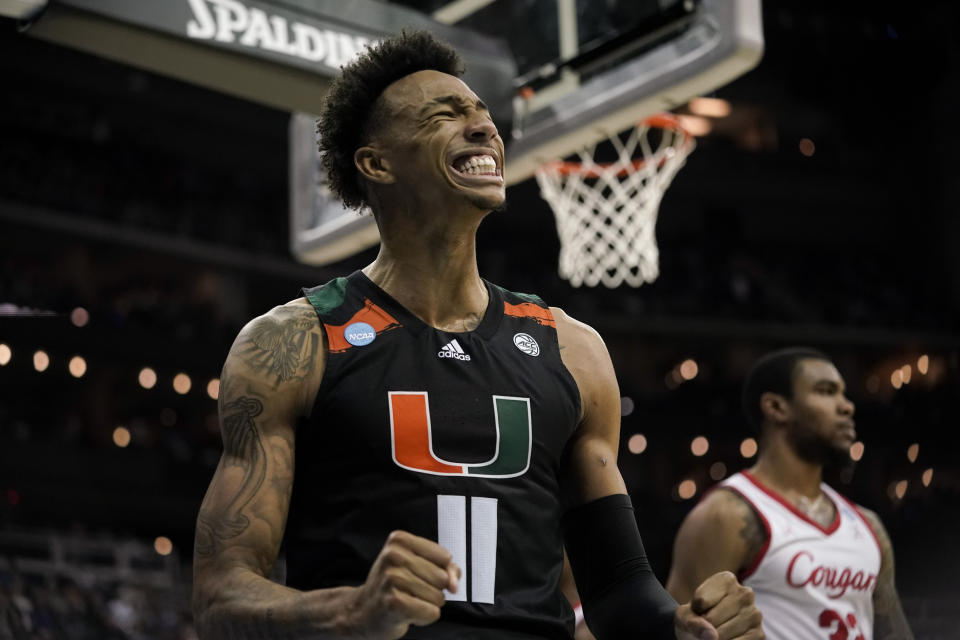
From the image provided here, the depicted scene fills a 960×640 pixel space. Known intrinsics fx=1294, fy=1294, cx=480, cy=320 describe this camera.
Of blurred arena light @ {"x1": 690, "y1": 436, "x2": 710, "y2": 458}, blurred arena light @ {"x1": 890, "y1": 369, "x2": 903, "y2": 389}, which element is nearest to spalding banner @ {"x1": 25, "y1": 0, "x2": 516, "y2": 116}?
blurred arena light @ {"x1": 690, "y1": 436, "x2": 710, "y2": 458}

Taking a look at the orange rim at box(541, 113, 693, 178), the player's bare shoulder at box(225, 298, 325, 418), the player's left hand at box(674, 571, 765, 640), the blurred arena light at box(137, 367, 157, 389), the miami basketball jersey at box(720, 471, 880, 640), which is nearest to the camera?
the player's left hand at box(674, 571, 765, 640)

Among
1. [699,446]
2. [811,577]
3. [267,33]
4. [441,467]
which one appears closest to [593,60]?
[267,33]

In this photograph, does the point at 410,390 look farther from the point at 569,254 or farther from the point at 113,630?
the point at 113,630

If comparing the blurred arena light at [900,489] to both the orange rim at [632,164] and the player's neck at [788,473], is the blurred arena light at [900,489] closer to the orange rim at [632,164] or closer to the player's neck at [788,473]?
the orange rim at [632,164]

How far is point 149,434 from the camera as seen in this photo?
20.4 m

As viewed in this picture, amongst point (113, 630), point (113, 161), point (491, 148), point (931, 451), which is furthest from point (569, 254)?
point (113, 161)

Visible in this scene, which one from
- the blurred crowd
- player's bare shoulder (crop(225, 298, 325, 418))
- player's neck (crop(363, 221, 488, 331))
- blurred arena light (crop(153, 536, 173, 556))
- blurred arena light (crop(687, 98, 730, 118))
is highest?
blurred arena light (crop(687, 98, 730, 118))

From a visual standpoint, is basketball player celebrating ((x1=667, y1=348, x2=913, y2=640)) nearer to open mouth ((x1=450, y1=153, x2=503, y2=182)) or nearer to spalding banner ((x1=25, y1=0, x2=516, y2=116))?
spalding banner ((x1=25, y1=0, x2=516, y2=116))

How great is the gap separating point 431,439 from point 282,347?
A: 0.37 m

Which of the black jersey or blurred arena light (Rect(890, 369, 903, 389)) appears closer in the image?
the black jersey

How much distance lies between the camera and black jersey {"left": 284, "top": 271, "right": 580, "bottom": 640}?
2518 mm

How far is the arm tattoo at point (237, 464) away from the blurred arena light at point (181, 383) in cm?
1903

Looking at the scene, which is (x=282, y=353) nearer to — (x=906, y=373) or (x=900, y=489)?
(x=900, y=489)

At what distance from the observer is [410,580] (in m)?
2.05
